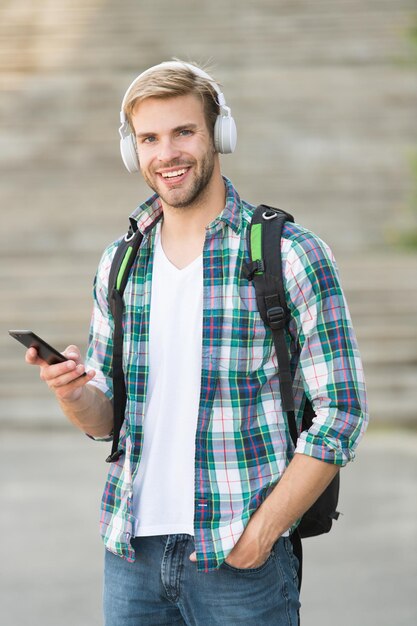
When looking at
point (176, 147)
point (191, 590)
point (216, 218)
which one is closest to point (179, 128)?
point (176, 147)

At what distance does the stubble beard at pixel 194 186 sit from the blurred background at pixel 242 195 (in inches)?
111

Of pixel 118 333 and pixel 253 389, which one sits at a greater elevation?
pixel 118 333

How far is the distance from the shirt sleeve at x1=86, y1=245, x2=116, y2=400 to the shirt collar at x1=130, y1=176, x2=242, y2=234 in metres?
0.10

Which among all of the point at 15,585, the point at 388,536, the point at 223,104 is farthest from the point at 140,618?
the point at 388,536

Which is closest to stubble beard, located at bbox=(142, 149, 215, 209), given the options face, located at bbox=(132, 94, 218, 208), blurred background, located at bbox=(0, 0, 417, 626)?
face, located at bbox=(132, 94, 218, 208)

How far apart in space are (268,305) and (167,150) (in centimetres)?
41

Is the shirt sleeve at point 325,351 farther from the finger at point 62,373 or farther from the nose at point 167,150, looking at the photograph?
the finger at point 62,373

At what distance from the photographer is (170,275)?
2.32 m

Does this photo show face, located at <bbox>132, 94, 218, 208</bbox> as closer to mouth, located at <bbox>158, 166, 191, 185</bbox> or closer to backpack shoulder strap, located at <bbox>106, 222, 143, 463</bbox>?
mouth, located at <bbox>158, 166, 191, 185</bbox>

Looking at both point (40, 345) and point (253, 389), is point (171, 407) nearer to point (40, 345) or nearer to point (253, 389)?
point (253, 389)

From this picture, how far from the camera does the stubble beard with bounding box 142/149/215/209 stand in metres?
2.31

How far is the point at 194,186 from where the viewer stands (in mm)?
2314

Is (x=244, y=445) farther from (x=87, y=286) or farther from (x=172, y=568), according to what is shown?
(x=87, y=286)

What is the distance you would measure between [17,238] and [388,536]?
298 inches
